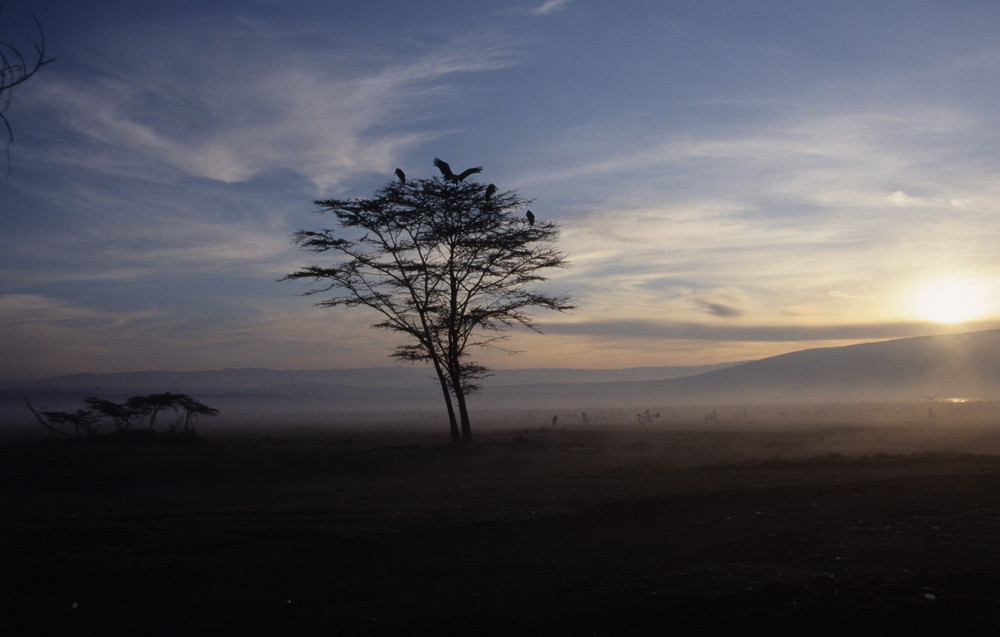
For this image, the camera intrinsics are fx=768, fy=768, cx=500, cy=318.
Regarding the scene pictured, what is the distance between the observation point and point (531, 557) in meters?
9.17

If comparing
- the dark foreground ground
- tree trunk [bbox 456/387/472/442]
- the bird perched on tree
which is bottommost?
the dark foreground ground

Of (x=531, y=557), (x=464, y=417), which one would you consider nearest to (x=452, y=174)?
(x=464, y=417)

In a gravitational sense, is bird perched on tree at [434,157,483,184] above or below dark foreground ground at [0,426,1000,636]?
above

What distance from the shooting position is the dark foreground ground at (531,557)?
20.8 feet

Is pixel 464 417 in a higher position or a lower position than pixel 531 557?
higher

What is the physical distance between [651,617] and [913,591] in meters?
2.29

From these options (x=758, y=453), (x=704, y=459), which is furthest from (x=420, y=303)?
(x=758, y=453)

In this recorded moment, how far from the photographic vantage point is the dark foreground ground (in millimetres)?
6352

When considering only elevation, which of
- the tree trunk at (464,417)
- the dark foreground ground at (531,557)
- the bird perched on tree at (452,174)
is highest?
the bird perched on tree at (452,174)

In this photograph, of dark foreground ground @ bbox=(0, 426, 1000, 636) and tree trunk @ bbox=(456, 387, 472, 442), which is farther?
tree trunk @ bbox=(456, 387, 472, 442)

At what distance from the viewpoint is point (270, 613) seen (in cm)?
700

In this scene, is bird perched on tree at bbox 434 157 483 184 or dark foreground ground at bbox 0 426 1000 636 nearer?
dark foreground ground at bbox 0 426 1000 636

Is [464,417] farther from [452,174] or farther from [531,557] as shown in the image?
[531,557]

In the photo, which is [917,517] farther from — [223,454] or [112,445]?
[112,445]
